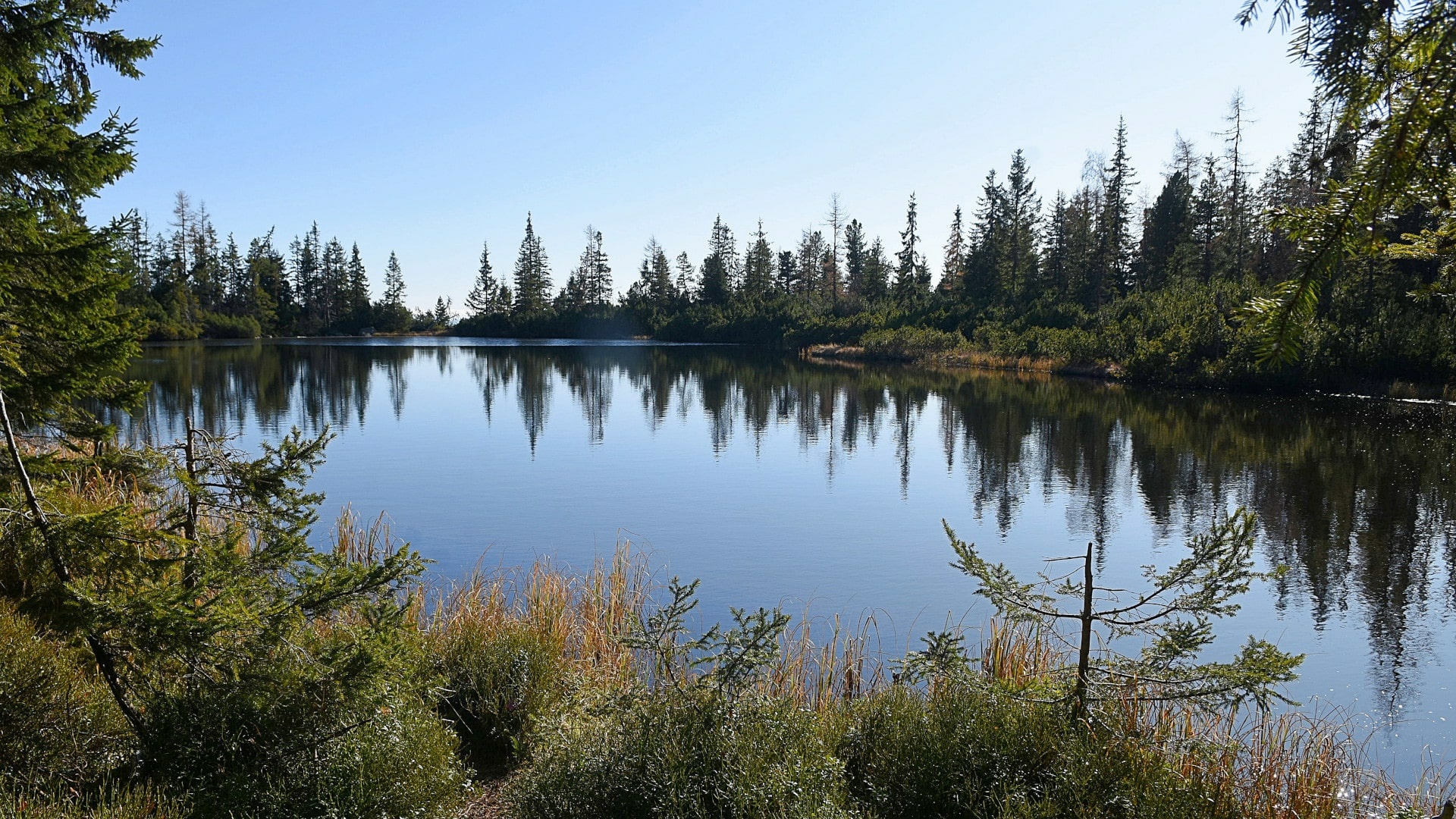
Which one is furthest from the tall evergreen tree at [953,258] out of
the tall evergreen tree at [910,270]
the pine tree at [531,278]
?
the pine tree at [531,278]

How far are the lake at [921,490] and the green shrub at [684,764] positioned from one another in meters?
4.78

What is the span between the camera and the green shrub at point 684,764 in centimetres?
373

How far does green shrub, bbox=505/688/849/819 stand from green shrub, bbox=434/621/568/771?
121 cm

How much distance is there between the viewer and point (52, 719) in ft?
13.5

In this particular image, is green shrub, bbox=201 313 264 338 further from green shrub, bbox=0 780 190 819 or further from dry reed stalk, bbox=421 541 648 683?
green shrub, bbox=0 780 190 819

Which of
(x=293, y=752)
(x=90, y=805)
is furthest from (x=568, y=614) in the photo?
(x=90, y=805)

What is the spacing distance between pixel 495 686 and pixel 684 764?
249cm

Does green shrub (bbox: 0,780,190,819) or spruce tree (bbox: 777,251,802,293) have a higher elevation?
spruce tree (bbox: 777,251,802,293)

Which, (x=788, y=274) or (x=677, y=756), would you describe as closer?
(x=677, y=756)

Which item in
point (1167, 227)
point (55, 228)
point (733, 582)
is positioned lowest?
point (733, 582)

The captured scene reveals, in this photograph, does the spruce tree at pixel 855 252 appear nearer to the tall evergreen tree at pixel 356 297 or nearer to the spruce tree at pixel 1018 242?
the spruce tree at pixel 1018 242

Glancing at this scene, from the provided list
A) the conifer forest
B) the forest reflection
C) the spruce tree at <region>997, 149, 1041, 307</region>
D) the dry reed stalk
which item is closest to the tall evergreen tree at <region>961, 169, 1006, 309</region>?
the spruce tree at <region>997, 149, 1041, 307</region>

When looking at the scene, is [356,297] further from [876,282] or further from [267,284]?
[876,282]

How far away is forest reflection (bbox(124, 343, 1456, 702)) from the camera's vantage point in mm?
11773
